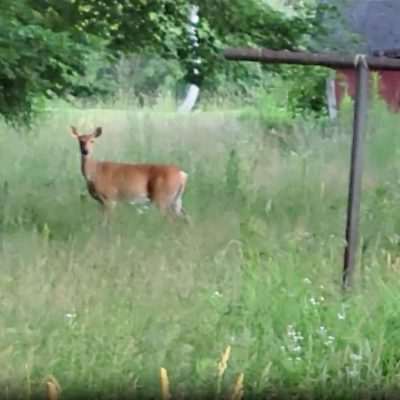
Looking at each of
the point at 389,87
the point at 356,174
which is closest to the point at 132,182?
the point at 356,174

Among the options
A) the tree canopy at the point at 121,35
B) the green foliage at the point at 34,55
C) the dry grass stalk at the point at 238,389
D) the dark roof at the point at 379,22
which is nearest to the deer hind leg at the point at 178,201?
the tree canopy at the point at 121,35

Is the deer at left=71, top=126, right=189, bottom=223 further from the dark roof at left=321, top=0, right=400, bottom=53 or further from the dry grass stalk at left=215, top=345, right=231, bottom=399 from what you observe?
the dark roof at left=321, top=0, right=400, bottom=53

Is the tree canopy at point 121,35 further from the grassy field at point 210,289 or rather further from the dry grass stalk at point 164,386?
the dry grass stalk at point 164,386

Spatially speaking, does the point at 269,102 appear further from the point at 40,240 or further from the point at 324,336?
the point at 324,336

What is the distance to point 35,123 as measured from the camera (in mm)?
8547

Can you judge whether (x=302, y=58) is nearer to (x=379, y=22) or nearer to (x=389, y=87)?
(x=389, y=87)

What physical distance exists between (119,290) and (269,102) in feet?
25.8

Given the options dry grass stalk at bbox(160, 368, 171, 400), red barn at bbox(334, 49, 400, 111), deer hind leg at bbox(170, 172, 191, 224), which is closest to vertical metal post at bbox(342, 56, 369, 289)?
dry grass stalk at bbox(160, 368, 171, 400)

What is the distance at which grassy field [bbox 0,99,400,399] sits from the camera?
434 centimetres

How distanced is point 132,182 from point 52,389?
4184mm

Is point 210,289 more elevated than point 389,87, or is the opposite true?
point 389,87

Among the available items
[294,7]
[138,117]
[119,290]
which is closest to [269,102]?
[138,117]

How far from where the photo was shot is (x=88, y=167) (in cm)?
832

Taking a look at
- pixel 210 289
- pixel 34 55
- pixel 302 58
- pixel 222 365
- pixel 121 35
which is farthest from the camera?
pixel 121 35
